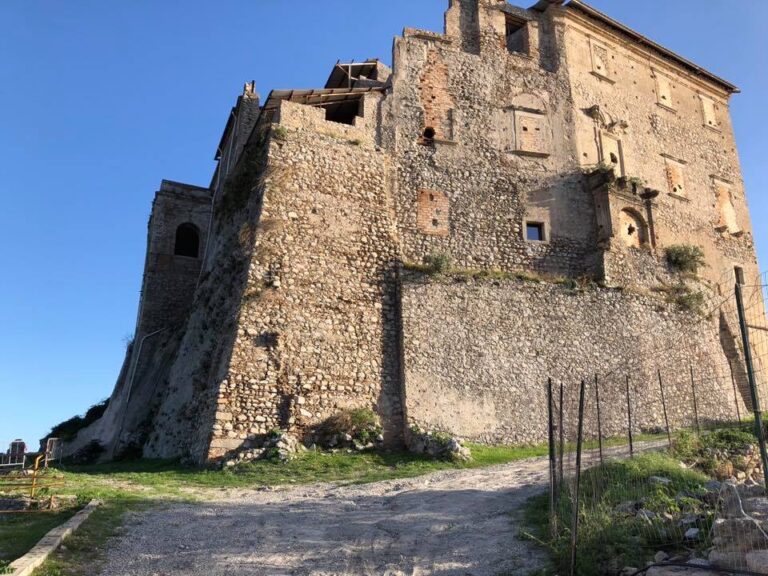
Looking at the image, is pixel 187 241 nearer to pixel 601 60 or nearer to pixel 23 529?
pixel 601 60

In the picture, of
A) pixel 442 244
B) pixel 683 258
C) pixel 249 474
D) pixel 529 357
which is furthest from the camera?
pixel 683 258

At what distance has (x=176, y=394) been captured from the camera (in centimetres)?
1925

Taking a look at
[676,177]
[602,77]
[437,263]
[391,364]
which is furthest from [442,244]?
[676,177]

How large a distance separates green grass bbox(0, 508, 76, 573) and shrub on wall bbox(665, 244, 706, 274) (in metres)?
20.7

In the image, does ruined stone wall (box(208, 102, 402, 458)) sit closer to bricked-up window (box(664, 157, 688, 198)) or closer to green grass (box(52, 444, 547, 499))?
green grass (box(52, 444, 547, 499))

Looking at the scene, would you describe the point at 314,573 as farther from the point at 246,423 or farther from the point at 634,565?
the point at 246,423

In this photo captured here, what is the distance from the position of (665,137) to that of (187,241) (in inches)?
793

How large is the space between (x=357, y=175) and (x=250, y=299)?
5.28 meters

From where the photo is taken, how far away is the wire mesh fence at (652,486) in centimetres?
665

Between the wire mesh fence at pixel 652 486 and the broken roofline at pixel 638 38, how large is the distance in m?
14.5

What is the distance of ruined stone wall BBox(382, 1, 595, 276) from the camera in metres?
20.9

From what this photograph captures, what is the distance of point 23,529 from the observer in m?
8.98

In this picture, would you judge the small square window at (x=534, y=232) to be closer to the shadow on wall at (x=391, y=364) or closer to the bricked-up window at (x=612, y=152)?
the bricked-up window at (x=612, y=152)

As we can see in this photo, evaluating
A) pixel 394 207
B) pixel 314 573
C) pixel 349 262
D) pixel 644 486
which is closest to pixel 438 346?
pixel 349 262
